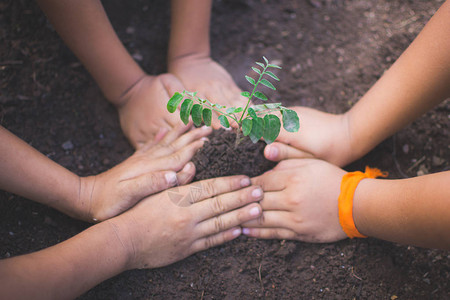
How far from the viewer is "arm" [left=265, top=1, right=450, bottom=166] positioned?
1.34 meters

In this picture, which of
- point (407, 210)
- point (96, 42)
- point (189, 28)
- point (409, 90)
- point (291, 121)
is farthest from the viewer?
point (189, 28)

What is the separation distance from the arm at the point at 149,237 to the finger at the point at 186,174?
0.11 feet

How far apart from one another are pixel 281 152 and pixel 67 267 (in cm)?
100

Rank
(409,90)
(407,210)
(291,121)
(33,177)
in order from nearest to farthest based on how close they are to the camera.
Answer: (291,121) → (407,210) → (33,177) → (409,90)

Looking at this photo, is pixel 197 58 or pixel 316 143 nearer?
pixel 316 143

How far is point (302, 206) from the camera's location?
146 cm

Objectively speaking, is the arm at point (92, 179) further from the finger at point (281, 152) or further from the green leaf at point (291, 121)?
the green leaf at point (291, 121)

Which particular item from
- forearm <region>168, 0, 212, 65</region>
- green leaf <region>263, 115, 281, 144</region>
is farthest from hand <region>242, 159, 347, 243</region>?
forearm <region>168, 0, 212, 65</region>

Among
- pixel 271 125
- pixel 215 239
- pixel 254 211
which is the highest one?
pixel 271 125

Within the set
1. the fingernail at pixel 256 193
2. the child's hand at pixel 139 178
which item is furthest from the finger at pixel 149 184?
the fingernail at pixel 256 193

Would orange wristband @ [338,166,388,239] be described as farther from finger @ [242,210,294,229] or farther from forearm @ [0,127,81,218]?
forearm @ [0,127,81,218]

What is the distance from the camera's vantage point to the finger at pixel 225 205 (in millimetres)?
1442

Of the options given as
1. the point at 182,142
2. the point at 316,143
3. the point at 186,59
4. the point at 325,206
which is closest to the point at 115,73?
the point at 186,59

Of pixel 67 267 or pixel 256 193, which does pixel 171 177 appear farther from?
pixel 67 267
